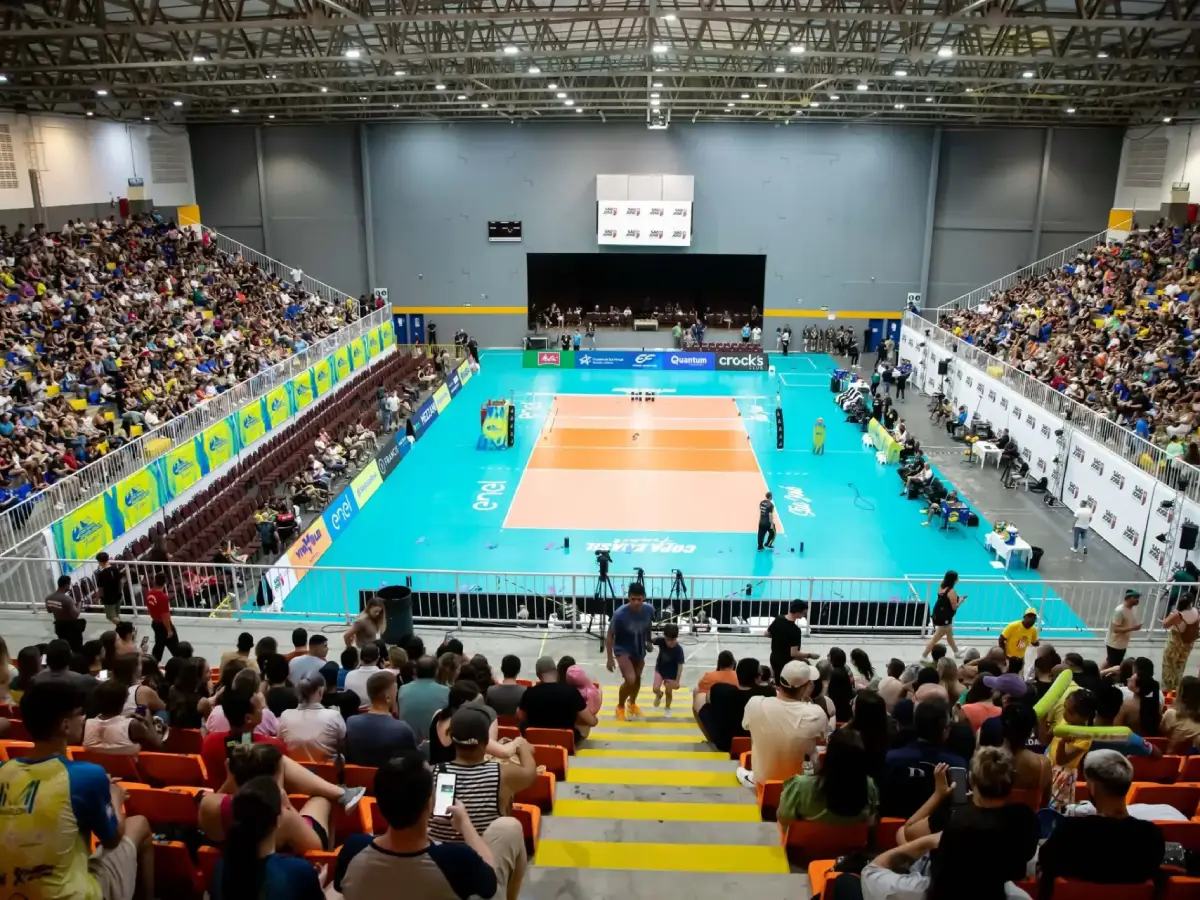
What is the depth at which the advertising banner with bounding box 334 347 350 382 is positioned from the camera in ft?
102

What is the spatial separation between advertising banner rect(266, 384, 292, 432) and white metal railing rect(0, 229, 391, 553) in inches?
9.8

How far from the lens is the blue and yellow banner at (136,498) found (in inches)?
675

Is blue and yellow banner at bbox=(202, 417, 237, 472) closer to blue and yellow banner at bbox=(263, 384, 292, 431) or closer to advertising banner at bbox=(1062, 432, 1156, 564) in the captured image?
blue and yellow banner at bbox=(263, 384, 292, 431)

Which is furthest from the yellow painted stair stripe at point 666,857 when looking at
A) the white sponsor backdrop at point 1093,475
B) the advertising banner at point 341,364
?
the advertising banner at point 341,364

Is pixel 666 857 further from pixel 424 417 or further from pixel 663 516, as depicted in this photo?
pixel 424 417

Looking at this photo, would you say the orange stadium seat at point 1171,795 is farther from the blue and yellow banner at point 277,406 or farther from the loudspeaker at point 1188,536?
the blue and yellow banner at point 277,406

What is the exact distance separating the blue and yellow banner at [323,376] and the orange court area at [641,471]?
755cm

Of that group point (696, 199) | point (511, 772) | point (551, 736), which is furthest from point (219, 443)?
point (696, 199)

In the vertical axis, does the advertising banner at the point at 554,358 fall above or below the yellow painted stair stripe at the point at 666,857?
below

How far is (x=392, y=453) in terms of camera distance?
25438 millimetres

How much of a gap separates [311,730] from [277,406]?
2138cm

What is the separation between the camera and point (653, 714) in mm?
10000

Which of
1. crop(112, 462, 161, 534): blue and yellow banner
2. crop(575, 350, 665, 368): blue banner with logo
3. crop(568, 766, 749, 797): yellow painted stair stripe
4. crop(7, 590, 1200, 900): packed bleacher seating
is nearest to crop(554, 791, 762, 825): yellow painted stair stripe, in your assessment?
crop(7, 590, 1200, 900): packed bleacher seating

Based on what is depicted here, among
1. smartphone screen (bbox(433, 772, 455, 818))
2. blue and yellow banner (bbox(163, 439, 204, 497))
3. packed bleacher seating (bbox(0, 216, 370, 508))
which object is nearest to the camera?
smartphone screen (bbox(433, 772, 455, 818))
